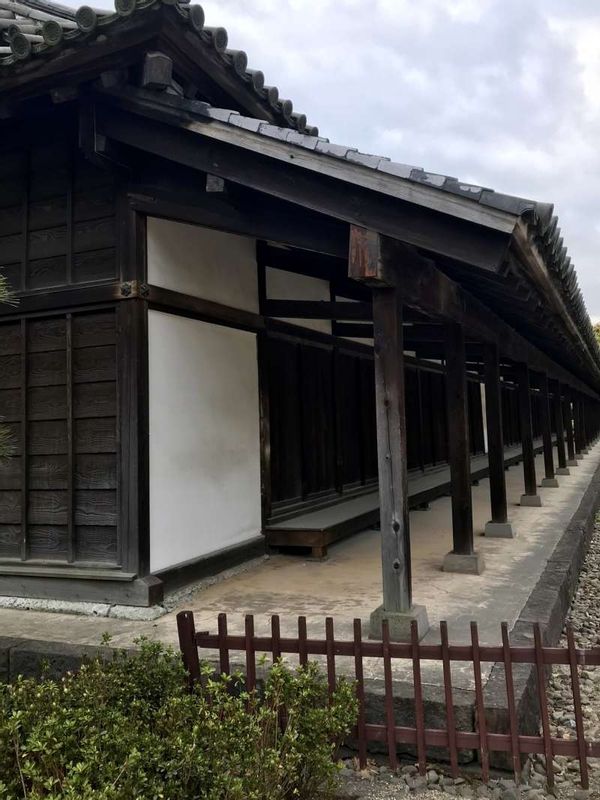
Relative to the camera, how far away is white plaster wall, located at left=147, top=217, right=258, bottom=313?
4.84 m

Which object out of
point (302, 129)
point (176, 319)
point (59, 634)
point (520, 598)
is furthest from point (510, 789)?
point (302, 129)

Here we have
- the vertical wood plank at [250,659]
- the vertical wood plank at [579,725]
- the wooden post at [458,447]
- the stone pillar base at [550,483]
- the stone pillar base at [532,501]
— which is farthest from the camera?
the stone pillar base at [550,483]

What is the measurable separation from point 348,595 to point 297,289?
11.9 feet

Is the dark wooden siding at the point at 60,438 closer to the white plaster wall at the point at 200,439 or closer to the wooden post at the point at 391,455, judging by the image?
the white plaster wall at the point at 200,439

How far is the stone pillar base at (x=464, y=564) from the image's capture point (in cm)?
529

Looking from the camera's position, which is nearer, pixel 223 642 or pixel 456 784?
pixel 456 784

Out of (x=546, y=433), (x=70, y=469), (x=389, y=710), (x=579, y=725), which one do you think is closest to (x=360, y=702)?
(x=389, y=710)

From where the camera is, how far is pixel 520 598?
14.7ft

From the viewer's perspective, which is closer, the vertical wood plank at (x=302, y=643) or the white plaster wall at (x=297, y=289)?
the vertical wood plank at (x=302, y=643)

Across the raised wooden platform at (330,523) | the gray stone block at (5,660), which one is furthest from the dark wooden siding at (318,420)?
the gray stone block at (5,660)

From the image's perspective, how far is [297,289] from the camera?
7.17 meters

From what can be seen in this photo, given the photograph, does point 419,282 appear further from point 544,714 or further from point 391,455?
point 544,714

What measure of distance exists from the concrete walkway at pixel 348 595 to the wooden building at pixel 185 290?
238 millimetres

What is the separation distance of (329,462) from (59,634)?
4271 mm
